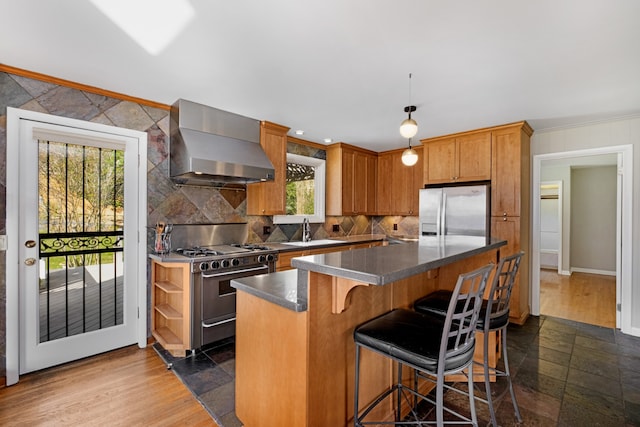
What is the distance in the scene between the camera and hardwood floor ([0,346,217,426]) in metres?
1.90

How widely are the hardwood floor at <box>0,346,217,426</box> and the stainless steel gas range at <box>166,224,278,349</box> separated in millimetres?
456

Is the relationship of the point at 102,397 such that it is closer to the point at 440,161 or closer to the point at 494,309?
the point at 494,309

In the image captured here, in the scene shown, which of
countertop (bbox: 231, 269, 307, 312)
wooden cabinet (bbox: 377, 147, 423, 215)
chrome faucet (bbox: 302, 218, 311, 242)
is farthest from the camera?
wooden cabinet (bbox: 377, 147, 423, 215)

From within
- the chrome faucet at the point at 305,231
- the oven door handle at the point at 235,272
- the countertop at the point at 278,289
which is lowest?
the oven door handle at the point at 235,272

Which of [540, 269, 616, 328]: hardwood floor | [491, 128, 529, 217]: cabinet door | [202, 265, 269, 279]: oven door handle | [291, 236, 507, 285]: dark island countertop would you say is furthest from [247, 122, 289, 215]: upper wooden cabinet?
[540, 269, 616, 328]: hardwood floor

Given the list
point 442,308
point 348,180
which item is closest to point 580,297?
point 348,180

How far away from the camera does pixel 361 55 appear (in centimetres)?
211

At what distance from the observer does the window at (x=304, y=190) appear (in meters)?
4.45

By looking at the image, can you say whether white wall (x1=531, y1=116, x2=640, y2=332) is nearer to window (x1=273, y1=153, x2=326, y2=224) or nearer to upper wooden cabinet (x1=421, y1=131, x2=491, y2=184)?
upper wooden cabinet (x1=421, y1=131, x2=491, y2=184)

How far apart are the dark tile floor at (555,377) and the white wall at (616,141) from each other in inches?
25.9

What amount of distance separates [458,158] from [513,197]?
86 cm

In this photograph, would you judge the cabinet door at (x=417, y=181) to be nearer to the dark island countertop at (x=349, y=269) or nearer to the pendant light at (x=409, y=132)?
the pendant light at (x=409, y=132)

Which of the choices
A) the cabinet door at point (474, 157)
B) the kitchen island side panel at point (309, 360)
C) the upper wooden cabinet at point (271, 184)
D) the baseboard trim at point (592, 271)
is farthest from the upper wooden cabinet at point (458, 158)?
the baseboard trim at point (592, 271)

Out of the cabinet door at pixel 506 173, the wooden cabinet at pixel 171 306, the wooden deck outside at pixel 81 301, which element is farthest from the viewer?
the cabinet door at pixel 506 173
